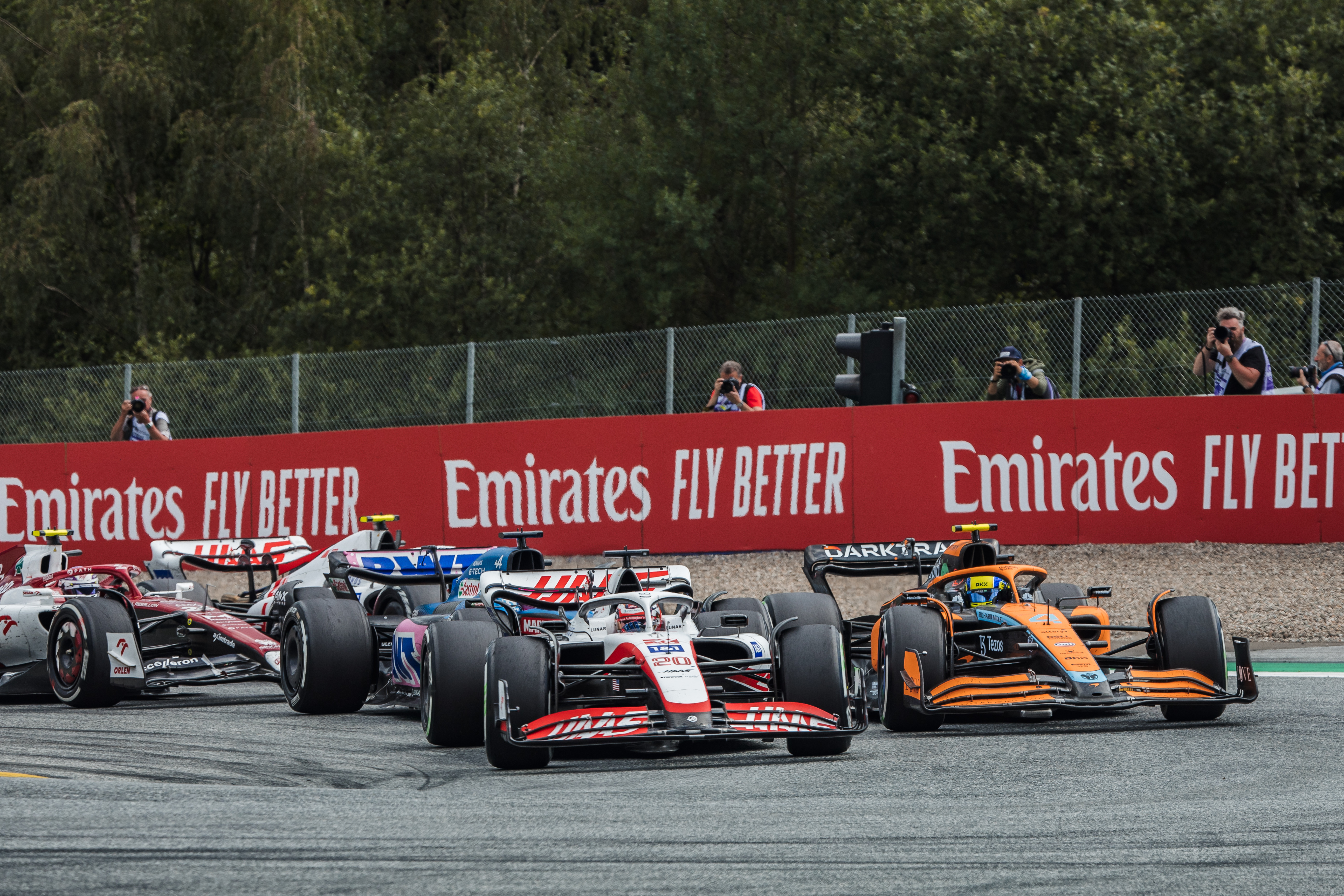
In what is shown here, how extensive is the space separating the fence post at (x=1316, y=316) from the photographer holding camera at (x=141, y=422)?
11.9 metres

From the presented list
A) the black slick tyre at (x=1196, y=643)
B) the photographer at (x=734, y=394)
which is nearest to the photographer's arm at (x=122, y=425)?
the photographer at (x=734, y=394)

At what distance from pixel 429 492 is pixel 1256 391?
26.4ft

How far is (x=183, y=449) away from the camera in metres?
19.3

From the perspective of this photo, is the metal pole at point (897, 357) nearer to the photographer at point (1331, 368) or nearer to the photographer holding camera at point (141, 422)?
the photographer at point (1331, 368)

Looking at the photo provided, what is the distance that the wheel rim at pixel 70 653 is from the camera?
11.0 metres

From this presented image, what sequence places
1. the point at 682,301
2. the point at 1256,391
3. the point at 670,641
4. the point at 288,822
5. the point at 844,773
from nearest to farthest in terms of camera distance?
the point at 288,822, the point at 844,773, the point at 670,641, the point at 1256,391, the point at 682,301

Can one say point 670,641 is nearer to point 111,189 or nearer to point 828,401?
point 828,401

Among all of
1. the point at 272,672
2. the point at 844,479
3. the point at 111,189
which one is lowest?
the point at 272,672

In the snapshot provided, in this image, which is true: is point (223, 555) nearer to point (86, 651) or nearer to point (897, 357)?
point (86, 651)

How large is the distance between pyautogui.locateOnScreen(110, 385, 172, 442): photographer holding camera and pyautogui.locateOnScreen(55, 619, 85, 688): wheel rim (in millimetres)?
8073

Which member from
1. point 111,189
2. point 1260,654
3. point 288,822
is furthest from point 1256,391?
point 111,189

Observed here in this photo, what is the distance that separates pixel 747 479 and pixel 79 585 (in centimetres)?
630

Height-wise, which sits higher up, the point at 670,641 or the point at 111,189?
the point at 111,189

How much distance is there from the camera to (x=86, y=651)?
10.9 metres
